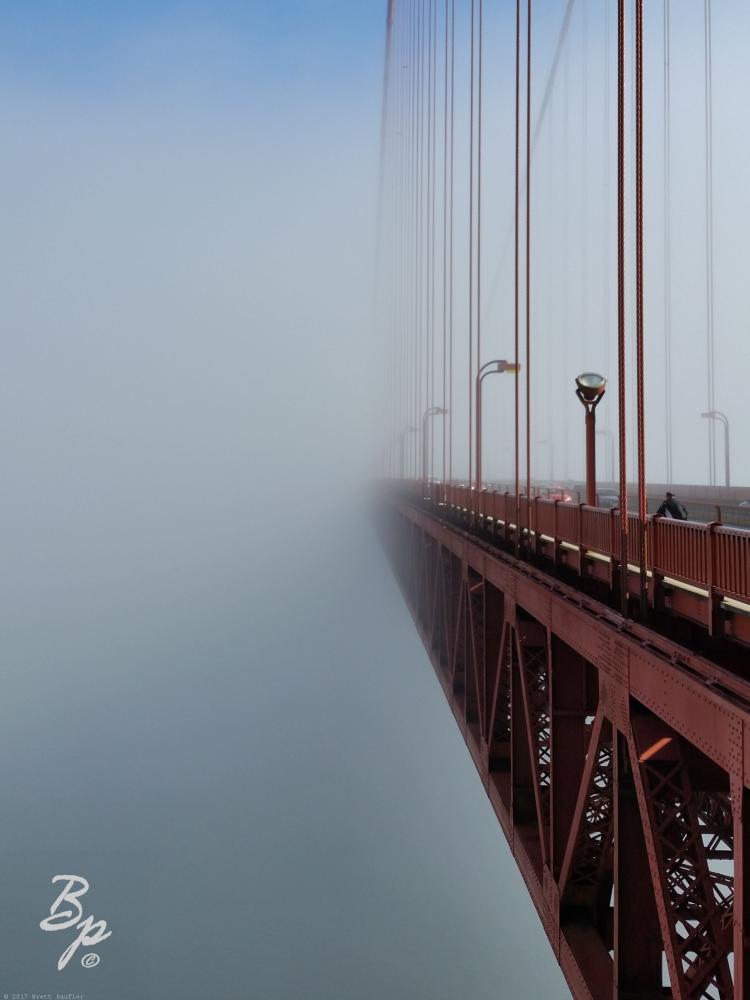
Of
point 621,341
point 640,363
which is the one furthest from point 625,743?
point 621,341

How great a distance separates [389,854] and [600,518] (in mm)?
49150

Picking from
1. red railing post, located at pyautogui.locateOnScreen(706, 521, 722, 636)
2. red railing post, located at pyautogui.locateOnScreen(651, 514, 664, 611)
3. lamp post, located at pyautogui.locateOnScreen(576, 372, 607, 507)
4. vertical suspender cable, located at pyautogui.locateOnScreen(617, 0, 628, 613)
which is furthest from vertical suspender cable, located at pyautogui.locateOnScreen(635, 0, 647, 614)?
lamp post, located at pyautogui.locateOnScreen(576, 372, 607, 507)

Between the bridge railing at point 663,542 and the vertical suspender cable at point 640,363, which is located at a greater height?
the vertical suspender cable at point 640,363

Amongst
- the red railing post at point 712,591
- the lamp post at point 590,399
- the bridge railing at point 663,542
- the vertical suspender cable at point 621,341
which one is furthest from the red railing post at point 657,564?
the lamp post at point 590,399

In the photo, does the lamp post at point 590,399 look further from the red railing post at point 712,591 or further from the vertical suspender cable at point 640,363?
the red railing post at point 712,591

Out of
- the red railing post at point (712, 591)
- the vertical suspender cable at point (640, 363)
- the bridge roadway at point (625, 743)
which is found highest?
the vertical suspender cable at point (640, 363)

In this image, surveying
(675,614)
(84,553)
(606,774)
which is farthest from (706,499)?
(84,553)

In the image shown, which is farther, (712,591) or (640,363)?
(640,363)

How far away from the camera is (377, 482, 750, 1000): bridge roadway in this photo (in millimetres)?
5188

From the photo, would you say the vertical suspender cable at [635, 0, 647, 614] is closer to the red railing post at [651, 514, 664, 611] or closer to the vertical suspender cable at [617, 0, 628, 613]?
the red railing post at [651, 514, 664, 611]

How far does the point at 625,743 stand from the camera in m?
6.71

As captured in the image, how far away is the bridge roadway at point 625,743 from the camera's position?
17.0 feet

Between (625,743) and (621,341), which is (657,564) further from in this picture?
(621,341)

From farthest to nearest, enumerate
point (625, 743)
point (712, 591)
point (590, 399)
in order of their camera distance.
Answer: point (590, 399)
point (625, 743)
point (712, 591)
